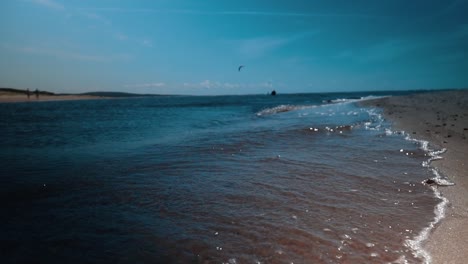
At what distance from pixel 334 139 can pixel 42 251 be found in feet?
30.4

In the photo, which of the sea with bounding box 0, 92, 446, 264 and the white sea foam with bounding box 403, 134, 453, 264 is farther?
the sea with bounding box 0, 92, 446, 264

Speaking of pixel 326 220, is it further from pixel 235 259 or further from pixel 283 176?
pixel 283 176

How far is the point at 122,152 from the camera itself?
831 cm

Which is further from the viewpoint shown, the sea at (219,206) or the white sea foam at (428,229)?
the sea at (219,206)

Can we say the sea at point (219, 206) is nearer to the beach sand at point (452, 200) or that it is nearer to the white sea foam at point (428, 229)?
the white sea foam at point (428, 229)

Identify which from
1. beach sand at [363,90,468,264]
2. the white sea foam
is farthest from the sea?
beach sand at [363,90,468,264]

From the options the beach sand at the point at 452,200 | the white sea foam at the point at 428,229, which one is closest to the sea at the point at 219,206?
the white sea foam at the point at 428,229

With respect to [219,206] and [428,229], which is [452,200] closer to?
[428,229]

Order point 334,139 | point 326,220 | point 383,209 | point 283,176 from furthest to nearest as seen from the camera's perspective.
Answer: point 334,139
point 283,176
point 383,209
point 326,220

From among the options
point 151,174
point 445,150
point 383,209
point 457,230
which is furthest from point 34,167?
point 445,150

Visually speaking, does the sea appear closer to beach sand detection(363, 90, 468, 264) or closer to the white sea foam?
the white sea foam

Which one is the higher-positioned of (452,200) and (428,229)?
(452,200)

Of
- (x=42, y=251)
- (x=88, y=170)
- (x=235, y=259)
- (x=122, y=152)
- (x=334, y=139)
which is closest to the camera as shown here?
(x=235, y=259)

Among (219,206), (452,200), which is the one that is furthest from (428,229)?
(219,206)
